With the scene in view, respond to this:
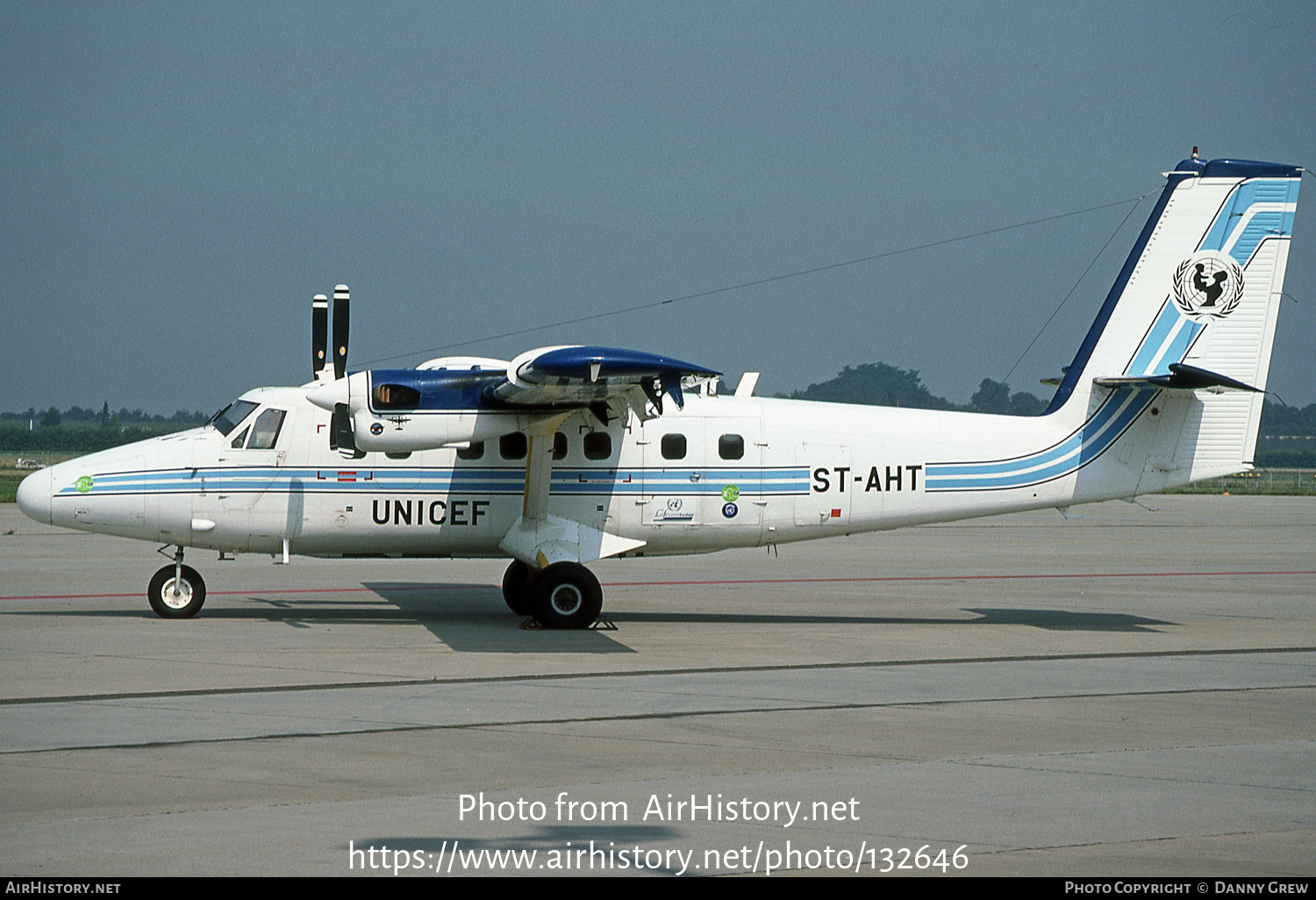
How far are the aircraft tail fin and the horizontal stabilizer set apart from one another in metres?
0.30

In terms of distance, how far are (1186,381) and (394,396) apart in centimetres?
994

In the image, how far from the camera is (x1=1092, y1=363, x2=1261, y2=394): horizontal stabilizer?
16623 millimetres

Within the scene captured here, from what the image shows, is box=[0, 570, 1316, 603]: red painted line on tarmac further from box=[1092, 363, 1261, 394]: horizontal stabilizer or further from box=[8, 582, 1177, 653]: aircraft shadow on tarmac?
box=[1092, 363, 1261, 394]: horizontal stabilizer

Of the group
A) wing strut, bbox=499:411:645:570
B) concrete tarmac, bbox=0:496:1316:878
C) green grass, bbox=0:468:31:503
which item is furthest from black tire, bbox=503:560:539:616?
green grass, bbox=0:468:31:503

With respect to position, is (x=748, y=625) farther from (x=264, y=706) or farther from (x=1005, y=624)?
(x=264, y=706)

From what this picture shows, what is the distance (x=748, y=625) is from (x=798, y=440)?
2.59 meters

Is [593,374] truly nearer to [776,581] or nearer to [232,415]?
[232,415]

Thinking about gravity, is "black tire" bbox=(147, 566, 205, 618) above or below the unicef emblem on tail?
below

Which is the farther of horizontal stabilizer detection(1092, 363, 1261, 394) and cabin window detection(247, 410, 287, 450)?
cabin window detection(247, 410, 287, 450)

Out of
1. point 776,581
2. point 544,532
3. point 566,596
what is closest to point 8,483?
point 776,581

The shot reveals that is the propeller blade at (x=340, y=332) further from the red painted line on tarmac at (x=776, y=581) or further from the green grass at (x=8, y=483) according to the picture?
the green grass at (x=8, y=483)

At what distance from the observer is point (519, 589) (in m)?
18.8

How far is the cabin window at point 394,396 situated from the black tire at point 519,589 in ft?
12.5

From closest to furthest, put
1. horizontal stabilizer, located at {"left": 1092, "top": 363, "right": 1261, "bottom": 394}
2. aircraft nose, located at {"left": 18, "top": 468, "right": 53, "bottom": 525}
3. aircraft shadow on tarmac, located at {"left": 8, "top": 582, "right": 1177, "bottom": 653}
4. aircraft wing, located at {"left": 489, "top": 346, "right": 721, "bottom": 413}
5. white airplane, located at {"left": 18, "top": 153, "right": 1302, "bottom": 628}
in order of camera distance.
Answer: aircraft wing, located at {"left": 489, "top": 346, "right": 721, "bottom": 413} < aircraft shadow on tarmac, located at {"left": 8, "top": 582, "right": 1177, "bottom": 653} < horizontal stabilizer, located at {"left": 1092, "top": 363, "right": 1261, "bottom": 394} < aircraft nose, located at {"left": 18, "top": 468, "right": 53, "bottom": 525} < white airplane, located at {"left": 18, "top": 153, "right": 1302, "bottom": 628}
